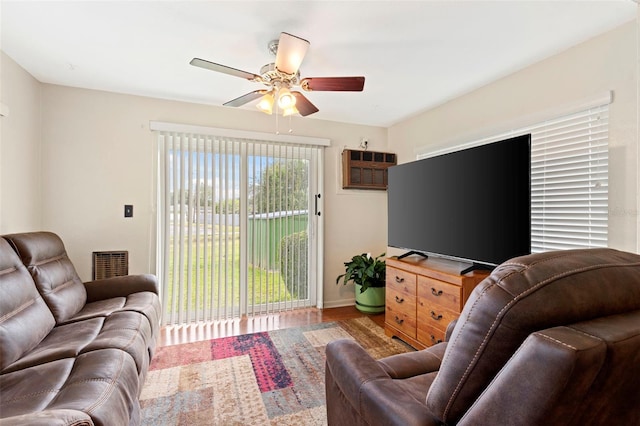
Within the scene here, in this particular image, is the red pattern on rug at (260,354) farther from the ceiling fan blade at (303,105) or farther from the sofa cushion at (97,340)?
the ceiling fan blade at (303,105)

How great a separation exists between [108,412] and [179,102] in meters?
2.96

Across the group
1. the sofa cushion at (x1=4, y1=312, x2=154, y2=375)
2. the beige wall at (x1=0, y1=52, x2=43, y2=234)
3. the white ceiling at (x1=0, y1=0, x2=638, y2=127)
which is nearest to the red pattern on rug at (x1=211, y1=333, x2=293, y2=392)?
the sofa cushion at (x1=4, y1=312, x2=154, y2=375)

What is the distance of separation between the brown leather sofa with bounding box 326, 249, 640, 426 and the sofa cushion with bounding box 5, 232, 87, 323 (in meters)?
2.19

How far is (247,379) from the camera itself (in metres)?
2.15

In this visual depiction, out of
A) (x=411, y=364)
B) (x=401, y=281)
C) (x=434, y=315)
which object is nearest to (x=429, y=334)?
(x=434, y=315)

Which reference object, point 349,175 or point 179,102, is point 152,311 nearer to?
point 179,102

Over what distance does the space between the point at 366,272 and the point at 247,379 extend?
1.79 m

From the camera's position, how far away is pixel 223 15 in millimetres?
1804

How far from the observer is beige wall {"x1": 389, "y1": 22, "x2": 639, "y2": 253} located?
1838mm

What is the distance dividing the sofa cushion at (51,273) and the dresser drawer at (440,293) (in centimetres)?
262

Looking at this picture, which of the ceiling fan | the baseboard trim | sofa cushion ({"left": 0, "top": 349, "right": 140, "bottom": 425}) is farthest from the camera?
the baseboard trim

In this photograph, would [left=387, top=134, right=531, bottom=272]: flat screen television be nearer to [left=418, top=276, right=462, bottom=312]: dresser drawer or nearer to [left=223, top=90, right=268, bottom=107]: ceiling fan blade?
[left=418, top=276, right=462, bottom=312]: dresser drawer

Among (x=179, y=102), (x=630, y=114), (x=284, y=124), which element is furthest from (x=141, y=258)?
(x=630, y=114)

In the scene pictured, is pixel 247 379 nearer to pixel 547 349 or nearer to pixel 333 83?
pixel 547 349
